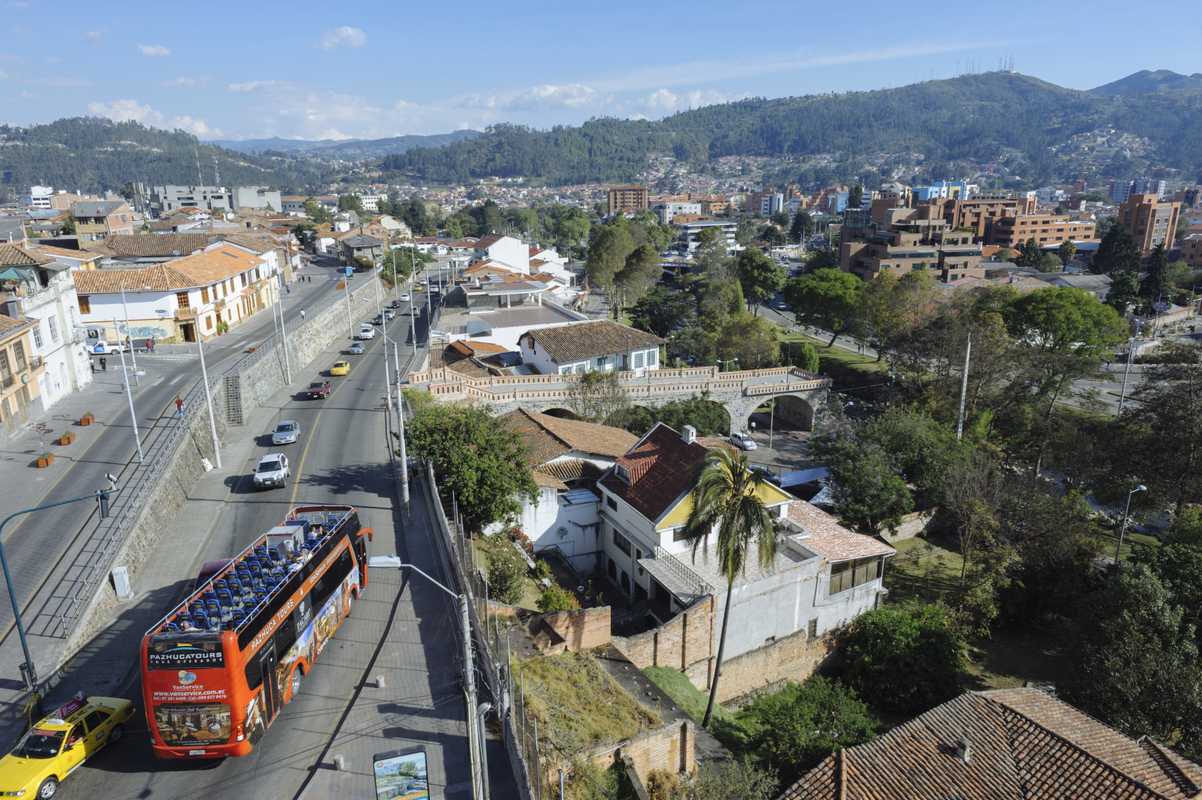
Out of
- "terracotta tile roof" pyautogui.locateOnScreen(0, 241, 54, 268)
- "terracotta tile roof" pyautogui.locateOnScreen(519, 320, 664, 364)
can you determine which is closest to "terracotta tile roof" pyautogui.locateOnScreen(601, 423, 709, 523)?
"terracotta tile roof" pyautogui.locateOnScreen(519, 320, 664, 364)

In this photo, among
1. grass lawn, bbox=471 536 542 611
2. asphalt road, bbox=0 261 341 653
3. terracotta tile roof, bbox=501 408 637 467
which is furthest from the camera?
terracotta tile roof, bbox=501 408 637 467

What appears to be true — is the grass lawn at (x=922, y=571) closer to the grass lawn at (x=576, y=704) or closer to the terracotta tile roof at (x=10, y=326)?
the grass lawn at (x=576, y=704)

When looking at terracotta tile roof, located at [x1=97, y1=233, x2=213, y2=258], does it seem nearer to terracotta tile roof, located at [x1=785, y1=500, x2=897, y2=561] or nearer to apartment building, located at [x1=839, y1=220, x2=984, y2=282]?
terracotta tile roof, located at [x1=785, y1=500, x2=897, y2=561]

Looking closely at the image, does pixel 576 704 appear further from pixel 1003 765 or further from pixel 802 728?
pixel 1003 765

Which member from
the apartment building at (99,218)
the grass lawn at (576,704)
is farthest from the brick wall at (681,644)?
the apartment building at (99,218)

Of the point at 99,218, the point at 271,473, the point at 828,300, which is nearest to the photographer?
the point at 271,473

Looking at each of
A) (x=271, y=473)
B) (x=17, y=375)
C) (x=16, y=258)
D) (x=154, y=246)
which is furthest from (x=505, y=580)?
(x=154, y=246)
